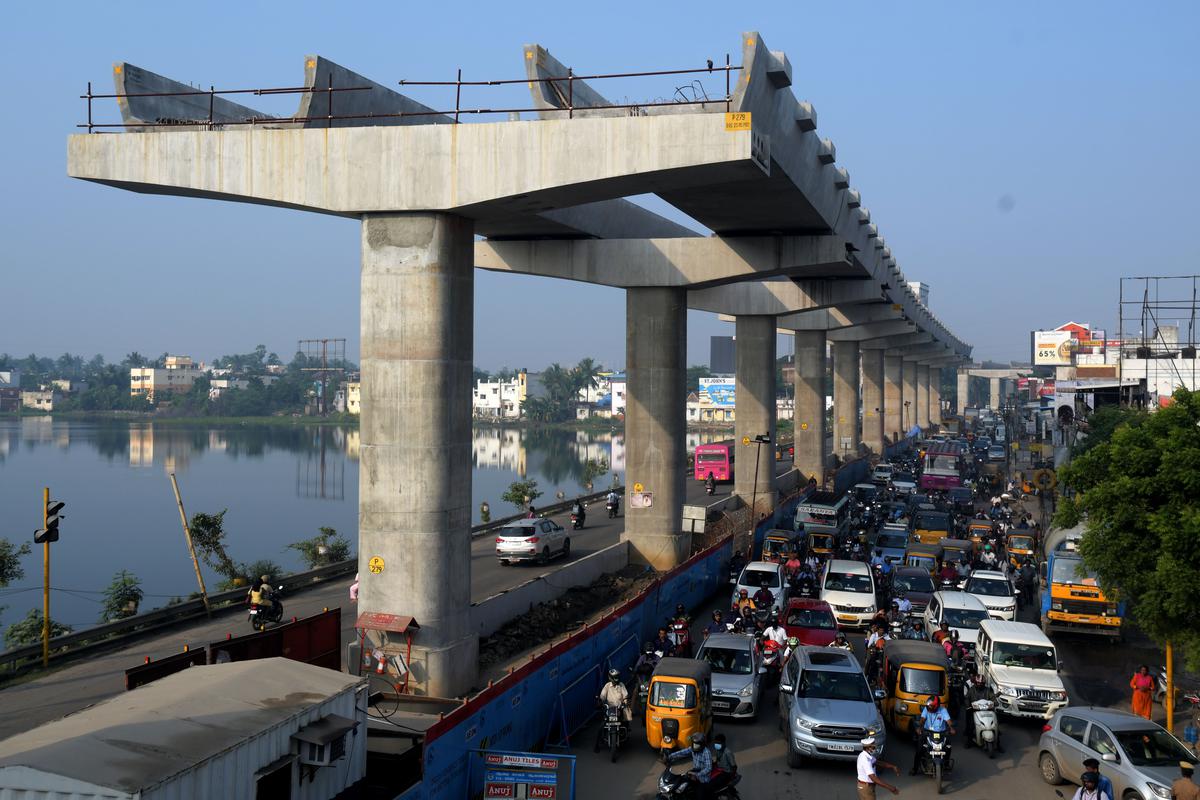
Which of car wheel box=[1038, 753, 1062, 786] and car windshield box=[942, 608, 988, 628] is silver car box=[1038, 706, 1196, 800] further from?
car windshield box=[942, 608, 988, 628]

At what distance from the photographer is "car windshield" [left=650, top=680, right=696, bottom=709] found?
16312 millimetres

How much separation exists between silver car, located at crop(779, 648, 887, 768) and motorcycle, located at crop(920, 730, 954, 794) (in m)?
0.63

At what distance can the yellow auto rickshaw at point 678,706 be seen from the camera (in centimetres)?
1611

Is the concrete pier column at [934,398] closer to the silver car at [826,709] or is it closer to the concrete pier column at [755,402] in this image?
the concrete pier column at [755,402]

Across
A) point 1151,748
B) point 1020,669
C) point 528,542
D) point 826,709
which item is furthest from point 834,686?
point 528,542

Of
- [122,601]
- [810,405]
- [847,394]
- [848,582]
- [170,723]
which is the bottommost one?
[122,601]

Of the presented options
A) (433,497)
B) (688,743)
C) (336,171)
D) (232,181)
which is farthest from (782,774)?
(232,181)

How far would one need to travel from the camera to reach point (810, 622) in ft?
74.6

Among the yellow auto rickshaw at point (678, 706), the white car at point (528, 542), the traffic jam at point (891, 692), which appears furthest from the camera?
the white car at point (528, 542)

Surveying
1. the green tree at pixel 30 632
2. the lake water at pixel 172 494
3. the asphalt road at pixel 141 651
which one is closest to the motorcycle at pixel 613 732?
the asphalt road at pixel 141 651

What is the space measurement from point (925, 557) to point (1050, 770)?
16.3 meters

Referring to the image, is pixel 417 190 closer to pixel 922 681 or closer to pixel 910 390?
pixel 922 681

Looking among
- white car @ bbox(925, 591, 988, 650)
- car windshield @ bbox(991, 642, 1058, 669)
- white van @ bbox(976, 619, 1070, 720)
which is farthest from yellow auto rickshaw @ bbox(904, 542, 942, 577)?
car windshield @ bbox(991, 642, 1058, 669)

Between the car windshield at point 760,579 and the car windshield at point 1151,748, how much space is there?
12792 mm
